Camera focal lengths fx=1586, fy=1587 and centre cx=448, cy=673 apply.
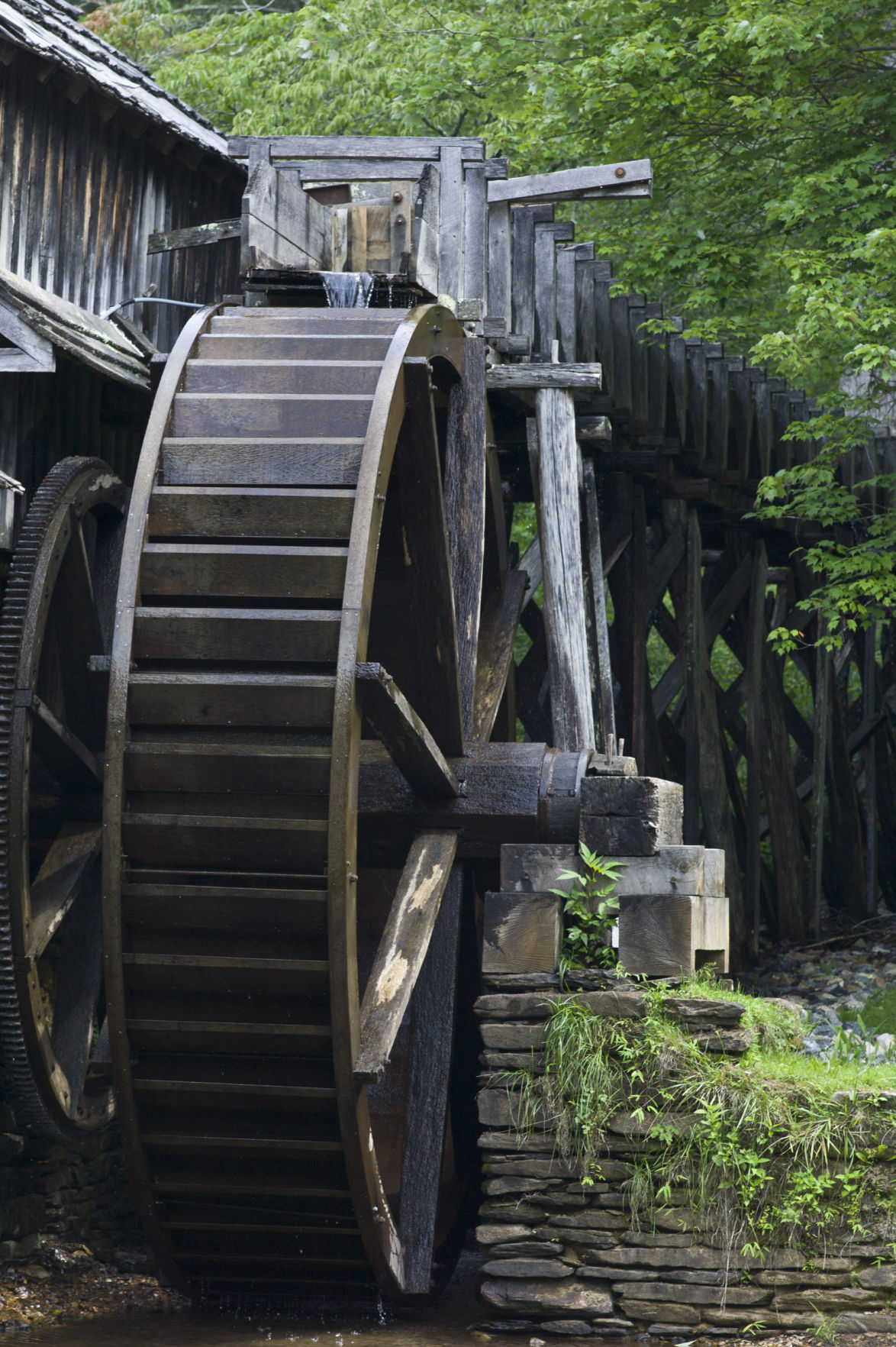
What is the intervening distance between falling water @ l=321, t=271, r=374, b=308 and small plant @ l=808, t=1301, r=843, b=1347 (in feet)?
15.2

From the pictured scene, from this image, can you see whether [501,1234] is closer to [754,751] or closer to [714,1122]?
[714,1122]

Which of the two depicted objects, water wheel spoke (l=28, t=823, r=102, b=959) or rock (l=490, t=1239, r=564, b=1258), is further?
water wheel spoke (l=28, t=823, r=102, b=959)

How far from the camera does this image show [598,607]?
29.7 ft

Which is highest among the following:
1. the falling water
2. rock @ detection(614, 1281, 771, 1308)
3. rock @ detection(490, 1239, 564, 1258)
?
the falling water

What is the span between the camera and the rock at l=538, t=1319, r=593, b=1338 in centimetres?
581

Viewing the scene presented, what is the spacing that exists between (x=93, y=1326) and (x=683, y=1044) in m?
2.56

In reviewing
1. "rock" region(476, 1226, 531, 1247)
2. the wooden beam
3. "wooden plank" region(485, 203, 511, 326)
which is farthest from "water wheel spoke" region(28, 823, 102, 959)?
"wooden plank" region(485, 203, 511, 326)

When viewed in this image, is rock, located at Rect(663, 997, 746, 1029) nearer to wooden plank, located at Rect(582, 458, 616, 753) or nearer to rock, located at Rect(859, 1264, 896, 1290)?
rock, located at Rect(859, 1264, 896, 1290)

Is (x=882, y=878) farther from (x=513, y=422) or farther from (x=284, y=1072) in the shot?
(x=284, y=1072)

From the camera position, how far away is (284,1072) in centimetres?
556

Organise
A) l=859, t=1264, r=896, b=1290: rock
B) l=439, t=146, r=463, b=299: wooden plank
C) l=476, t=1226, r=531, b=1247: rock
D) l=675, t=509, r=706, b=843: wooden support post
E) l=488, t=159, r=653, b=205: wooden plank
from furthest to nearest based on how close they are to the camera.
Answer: l=675, t=509, r=706, b=843: wooden support post → l=488, t=159, r=653, b=205: wooden plank → l=439, t=146, r=463, b=299: wooden plank → l=476, t=1226, r=531, b=1247: rock → l=859, t=1264, r=896, b=1290: rock

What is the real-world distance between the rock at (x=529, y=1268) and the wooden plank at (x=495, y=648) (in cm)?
229

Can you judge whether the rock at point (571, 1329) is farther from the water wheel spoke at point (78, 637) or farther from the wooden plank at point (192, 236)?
the wooden plank at point (192, 236)

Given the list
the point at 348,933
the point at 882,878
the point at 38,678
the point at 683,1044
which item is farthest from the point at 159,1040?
the point at 882,878
